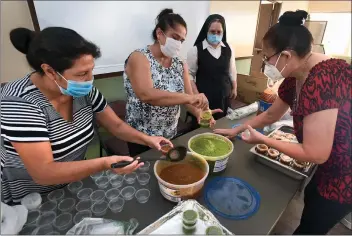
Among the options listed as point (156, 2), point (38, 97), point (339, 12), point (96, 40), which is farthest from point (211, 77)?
point (339, 12)

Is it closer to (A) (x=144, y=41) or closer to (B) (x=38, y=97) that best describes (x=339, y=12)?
(A) (x=144, y=41)

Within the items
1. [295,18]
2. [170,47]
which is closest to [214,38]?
[170,47]

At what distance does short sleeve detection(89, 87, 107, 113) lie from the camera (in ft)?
3.98

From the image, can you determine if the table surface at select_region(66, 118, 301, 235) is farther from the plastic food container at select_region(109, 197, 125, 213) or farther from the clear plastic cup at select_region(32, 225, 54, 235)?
the clear plastic cup at select_region(32, 225, 54, 235)

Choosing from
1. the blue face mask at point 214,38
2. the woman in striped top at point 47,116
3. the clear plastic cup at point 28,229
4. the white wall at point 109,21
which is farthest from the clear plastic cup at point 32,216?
the blue face mask at point 214,38

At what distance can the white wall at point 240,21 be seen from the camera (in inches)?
136

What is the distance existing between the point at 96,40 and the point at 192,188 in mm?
2004

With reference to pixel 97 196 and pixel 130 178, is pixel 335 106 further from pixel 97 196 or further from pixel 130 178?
pixel 97 196

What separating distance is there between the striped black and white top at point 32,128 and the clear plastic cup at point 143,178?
0.37 meters

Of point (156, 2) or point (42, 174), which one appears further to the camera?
point (156, 2)

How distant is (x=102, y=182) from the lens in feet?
3.45

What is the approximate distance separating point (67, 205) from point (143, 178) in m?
0.36

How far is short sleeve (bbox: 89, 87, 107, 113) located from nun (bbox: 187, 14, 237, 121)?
1.26 m

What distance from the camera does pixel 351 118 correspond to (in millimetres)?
905
